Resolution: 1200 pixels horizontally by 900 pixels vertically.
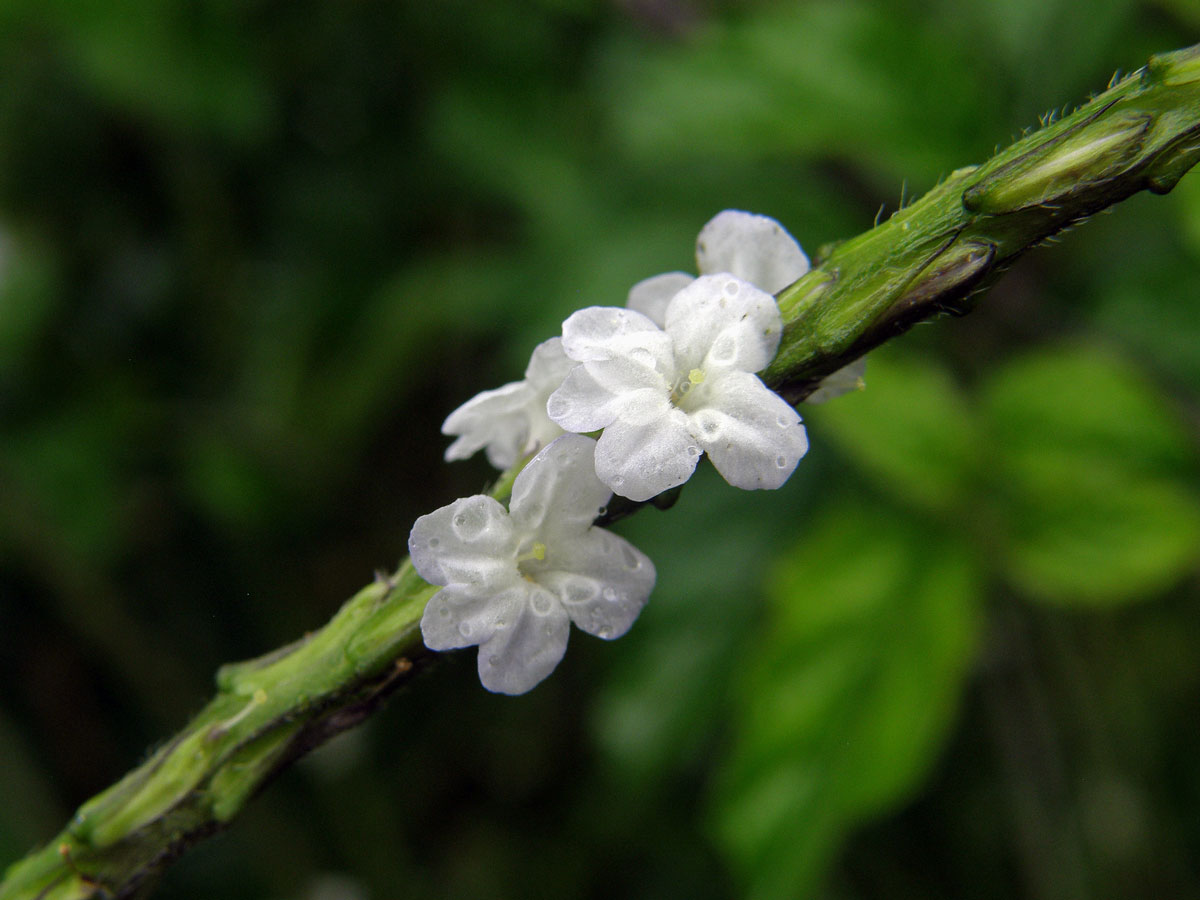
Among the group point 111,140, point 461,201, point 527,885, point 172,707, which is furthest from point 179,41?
point 527,885

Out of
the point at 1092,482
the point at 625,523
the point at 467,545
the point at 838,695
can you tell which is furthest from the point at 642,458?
the point at 625,523

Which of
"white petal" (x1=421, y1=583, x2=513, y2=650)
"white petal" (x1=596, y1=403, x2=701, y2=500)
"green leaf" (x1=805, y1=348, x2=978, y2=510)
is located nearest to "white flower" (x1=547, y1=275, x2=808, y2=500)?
"white petal" (x1=596, y1=403, x2=701, y2=500)

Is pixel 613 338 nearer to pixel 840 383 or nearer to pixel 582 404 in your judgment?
pixel 582 404

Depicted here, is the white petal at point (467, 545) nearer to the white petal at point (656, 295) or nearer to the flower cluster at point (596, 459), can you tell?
the flower cluster at point (596, 459)

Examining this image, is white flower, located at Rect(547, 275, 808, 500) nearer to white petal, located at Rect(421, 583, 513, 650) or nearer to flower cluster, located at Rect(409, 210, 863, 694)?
flower cluster, located at Rect(409, 210, 863, 694)

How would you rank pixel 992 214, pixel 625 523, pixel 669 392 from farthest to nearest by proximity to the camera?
pixel 625 523 → pixel 669 392 → pixel 992 214
